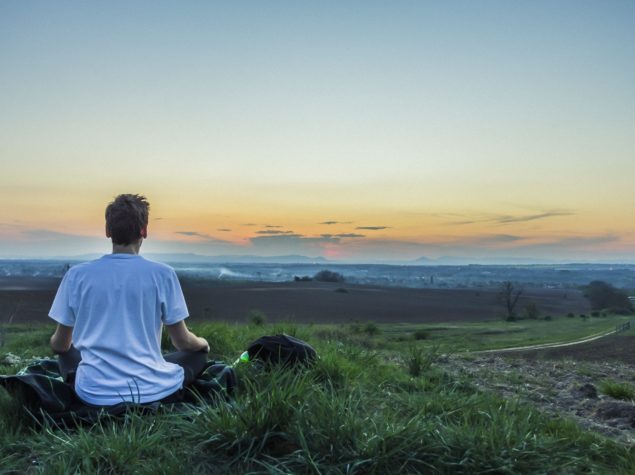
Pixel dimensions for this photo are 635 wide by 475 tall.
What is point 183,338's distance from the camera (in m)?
4.28

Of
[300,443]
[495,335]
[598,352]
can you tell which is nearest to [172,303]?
[300,443]

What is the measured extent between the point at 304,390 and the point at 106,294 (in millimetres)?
1532

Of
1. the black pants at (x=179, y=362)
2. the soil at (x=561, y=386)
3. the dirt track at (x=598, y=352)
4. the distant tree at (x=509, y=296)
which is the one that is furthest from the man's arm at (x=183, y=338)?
the distant tree at (x=509, y=296)

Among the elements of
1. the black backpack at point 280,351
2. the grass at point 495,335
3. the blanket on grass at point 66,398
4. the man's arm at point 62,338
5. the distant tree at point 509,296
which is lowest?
the distant tree at point 509,296

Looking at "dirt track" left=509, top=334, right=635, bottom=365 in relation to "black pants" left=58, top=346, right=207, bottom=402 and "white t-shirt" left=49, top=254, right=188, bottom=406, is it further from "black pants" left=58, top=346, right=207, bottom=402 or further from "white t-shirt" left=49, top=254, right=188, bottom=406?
"white t-shirt" left=49, top=254, right=188, bottom=406

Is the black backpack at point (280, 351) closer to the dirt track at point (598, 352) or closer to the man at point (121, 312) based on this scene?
the man at point (121, 312)

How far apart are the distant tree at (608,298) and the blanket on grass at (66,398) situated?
2263 inches

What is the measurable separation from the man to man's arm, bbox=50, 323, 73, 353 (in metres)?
0.01

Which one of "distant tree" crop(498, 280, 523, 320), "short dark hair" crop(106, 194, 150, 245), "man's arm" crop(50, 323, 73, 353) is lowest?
"distant tree" crop(498, 280, 523, 320)

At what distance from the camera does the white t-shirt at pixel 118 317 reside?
13.1 feet

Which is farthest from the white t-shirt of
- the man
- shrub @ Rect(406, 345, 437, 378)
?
shrub @ Rect(406, 345, 437, 378)

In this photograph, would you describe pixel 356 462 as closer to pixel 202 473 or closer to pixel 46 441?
pixel 202 473

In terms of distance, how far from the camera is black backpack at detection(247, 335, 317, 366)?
214 inches

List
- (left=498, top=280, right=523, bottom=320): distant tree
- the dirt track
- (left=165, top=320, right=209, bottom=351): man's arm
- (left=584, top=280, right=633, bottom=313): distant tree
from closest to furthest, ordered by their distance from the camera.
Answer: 1. (left=165, top=320, right=209, bottom=351): man's arm
2. the dirt track
3. (left=584, top=280, right=633, bottom=313): distant tree
4. (left=498, top=280, right=523, bottom=320): distant tree
